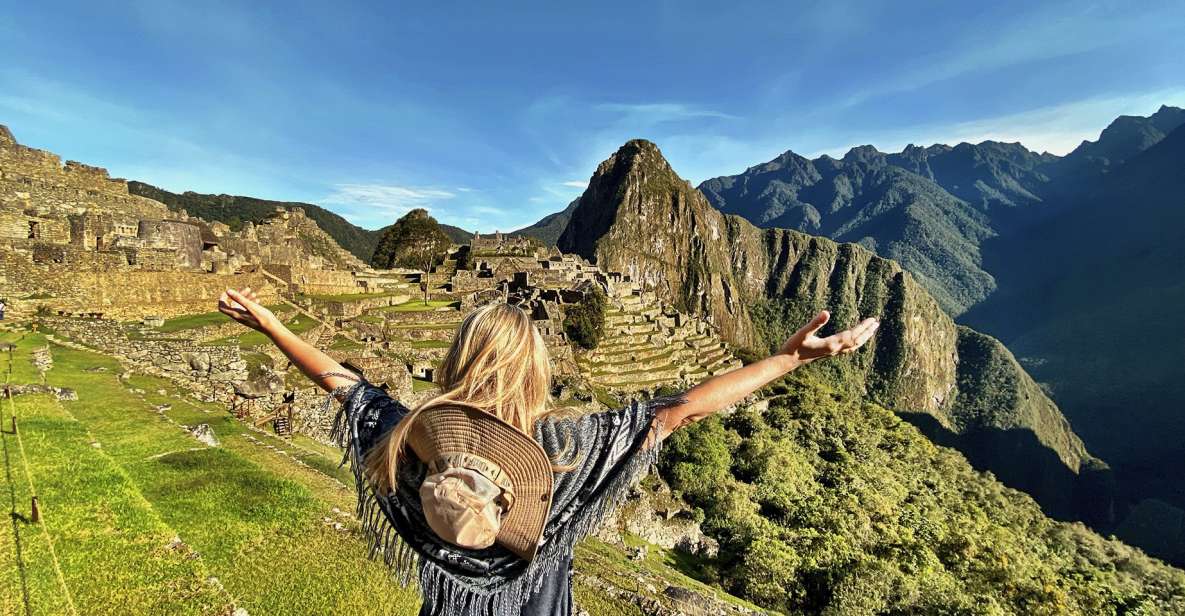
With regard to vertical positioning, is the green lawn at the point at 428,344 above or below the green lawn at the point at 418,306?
below

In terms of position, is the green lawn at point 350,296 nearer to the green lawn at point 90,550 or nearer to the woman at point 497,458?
the green lawn at point 90,550

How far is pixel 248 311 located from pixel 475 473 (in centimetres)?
157

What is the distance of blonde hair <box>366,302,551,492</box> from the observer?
1.89 meters

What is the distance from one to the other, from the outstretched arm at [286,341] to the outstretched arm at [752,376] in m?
1.47

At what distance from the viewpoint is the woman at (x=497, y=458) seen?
72.4 inches

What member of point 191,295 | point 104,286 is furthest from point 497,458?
point 191,295

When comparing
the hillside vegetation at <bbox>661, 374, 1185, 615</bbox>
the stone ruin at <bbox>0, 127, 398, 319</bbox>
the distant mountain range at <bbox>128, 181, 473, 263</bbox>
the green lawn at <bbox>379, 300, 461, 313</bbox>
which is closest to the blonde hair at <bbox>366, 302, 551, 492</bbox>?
the hillside vegetation at <bbox>661, 374, 1185, 615</bbox>

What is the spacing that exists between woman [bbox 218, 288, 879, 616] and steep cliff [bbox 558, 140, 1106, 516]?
5780 inches

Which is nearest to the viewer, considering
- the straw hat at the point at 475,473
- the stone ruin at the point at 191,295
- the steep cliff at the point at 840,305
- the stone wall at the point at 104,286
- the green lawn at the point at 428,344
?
the straw hat at the point at 475,473

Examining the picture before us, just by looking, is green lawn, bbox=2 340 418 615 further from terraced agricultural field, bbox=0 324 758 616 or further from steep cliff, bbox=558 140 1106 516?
steep cliff, bbox=558 140 1106 516

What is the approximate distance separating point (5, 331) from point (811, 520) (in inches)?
1029

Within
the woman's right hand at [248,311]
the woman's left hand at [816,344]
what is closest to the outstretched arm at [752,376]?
the woman's left hand at [816,344]

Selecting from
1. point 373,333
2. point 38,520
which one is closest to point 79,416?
point 38,520

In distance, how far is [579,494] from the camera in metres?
2.16
